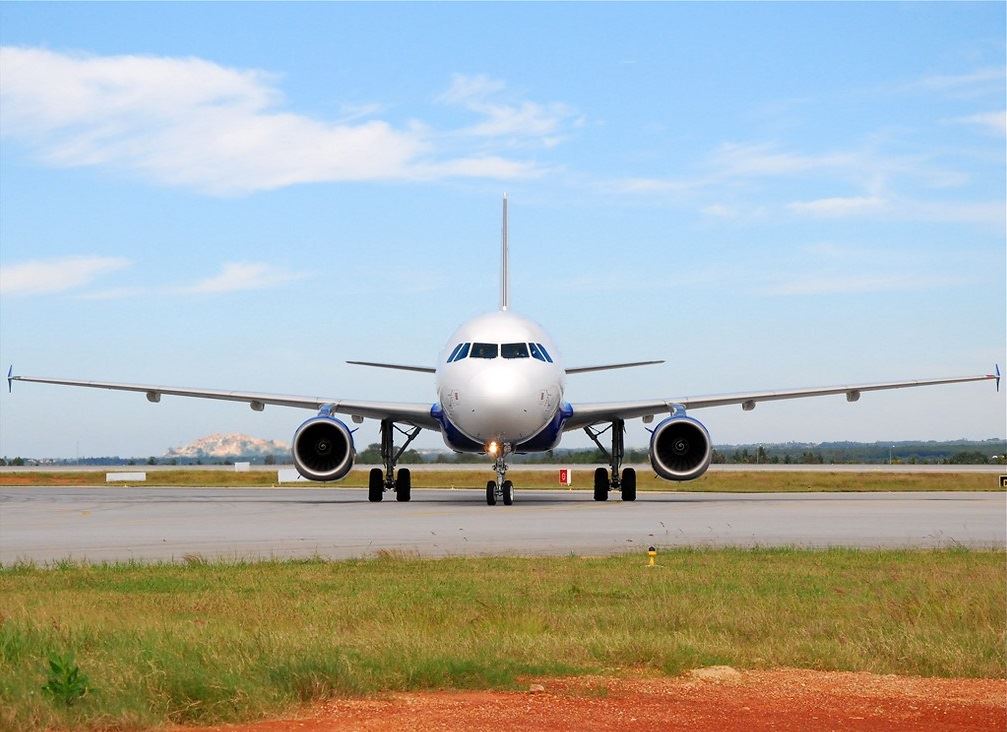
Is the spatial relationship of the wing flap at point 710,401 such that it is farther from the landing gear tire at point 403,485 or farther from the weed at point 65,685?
the weed at point 65,685

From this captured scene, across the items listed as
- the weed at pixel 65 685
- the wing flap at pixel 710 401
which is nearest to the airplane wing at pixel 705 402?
the wing flap at pixel 710 401

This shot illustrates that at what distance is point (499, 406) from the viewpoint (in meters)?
29.3

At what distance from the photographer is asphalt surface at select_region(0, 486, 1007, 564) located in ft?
60.3

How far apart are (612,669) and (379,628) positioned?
6.95ft

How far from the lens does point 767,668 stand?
29.6 ft

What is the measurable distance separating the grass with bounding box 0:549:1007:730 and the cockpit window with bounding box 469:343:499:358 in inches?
588

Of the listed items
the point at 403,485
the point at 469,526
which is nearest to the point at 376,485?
the point at 403,485

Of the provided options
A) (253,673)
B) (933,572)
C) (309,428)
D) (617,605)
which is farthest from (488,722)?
(309,428)

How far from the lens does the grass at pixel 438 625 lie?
785 cm

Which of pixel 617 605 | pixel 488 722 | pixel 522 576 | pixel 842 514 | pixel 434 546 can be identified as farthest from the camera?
pixel 842 514

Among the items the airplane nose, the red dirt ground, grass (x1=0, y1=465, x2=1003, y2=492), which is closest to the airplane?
the airplane nose

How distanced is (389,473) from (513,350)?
6241 millimetres

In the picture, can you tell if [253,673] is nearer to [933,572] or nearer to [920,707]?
[920,707]

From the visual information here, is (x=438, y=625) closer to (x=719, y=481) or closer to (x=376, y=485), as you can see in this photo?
(x=376, y=485)
